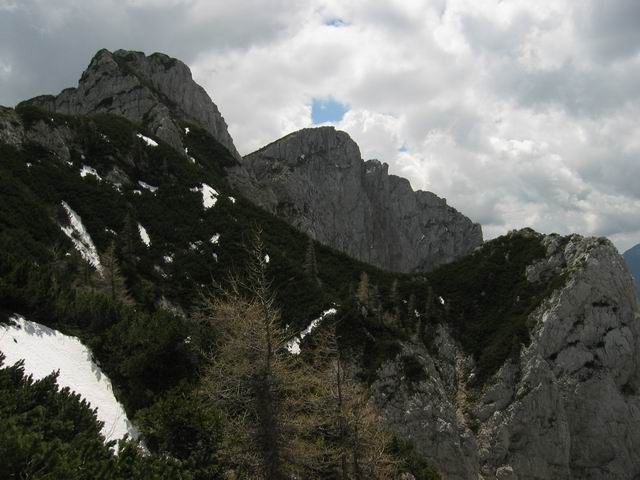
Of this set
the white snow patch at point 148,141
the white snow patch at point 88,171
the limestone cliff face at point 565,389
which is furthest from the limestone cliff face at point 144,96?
the limestone cliff face at point 565,389

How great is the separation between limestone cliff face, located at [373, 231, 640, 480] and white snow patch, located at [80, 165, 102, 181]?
4278 cm

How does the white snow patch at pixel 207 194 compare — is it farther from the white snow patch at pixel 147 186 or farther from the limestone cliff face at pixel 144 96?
the limestone cliff face at pixel 144 96

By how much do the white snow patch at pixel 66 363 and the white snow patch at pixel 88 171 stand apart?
46.2m

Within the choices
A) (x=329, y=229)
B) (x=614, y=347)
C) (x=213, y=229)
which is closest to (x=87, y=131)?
(x=213, y=229)

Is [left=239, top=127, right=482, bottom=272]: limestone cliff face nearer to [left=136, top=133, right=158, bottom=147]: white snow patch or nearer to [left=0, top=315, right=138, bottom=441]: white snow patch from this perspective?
[left=136, top=133, right=158, bottom=147]: white snow patch

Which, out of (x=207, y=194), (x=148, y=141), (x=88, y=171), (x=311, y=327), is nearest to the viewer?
(x=311, y=327)

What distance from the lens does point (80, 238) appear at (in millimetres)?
45125

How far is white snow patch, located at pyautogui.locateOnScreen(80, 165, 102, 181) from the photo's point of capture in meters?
56.8

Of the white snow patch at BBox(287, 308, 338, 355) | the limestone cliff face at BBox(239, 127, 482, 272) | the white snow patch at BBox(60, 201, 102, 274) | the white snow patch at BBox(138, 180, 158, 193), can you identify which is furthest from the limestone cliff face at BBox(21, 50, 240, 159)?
the white snow patch at BBox(287, 308, 338, 355)

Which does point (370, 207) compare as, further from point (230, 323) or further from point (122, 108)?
point (230, 323)

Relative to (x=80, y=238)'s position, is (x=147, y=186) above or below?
above

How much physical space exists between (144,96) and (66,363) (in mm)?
99551

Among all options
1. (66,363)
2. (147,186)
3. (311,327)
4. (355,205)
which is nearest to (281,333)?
(66,363)

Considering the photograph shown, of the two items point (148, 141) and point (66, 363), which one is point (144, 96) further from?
point (66, 363)
